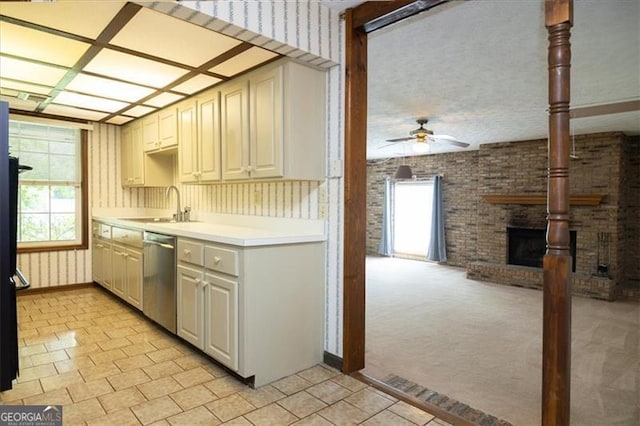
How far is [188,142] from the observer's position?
11.9ft

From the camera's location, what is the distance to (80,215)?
195 inches

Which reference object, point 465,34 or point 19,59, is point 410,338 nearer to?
point 465,34

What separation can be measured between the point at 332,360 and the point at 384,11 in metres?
2.31

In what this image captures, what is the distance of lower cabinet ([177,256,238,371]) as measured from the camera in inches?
93.1

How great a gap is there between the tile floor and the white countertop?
35.6 inches

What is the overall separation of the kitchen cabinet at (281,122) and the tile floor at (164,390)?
1387 mm

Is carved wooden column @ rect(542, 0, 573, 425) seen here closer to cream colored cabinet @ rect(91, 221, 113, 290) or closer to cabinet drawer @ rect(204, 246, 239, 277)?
cabinet drawer @ rect(204, 246, 239, 277)

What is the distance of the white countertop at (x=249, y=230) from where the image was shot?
7.89ft

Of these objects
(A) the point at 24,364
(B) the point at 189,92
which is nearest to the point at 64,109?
(B) the point at 189,92

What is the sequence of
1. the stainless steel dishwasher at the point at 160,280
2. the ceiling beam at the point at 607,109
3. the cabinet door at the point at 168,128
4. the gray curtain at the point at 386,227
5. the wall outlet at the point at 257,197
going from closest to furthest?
1. the stainless steel dishwasher at the point at 160,280
2. the wall outlet at the point at 257,197
3. the cabinet door at the point at 168,128
4. the ceiling beam at the point at 607,109
5. the gray curtain at the point at 386,227

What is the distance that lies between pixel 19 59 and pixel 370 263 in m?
6.78

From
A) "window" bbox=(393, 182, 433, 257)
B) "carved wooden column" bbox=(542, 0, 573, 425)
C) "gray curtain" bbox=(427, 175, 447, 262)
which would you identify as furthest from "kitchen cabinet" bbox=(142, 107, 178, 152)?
"window" bbox=(393, 182, 433, 257)

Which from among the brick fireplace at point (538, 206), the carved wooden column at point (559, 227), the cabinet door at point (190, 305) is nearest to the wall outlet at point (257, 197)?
the cabinet door at point (190, 305)

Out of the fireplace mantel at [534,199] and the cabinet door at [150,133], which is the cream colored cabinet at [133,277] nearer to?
the cabinet door at [150,133]
